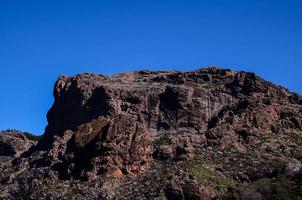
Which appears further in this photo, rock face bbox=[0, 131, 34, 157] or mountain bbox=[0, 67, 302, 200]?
rock face bbox=[0, 131, 34, 157]

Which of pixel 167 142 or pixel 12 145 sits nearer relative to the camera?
pixel 167 142

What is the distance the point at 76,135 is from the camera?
285ft

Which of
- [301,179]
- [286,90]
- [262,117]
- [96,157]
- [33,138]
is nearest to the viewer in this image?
[301,179]

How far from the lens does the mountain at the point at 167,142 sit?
7869 centimetres

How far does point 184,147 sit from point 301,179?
1393cm

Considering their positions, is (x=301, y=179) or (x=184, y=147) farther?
(x=184, y=147)

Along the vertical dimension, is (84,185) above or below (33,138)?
below

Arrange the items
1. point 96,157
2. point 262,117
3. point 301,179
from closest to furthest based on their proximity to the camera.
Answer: point 301,179 → point 96,157 → point 262,117

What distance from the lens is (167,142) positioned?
8694 cm

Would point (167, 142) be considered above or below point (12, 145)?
below

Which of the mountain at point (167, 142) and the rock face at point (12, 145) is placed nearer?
the mountain at point (167, 142)

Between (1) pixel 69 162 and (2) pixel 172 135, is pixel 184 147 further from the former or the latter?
(1) pixel 69 162

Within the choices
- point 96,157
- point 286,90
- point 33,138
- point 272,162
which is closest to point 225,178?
point 272,162

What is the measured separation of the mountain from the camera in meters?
78.7
